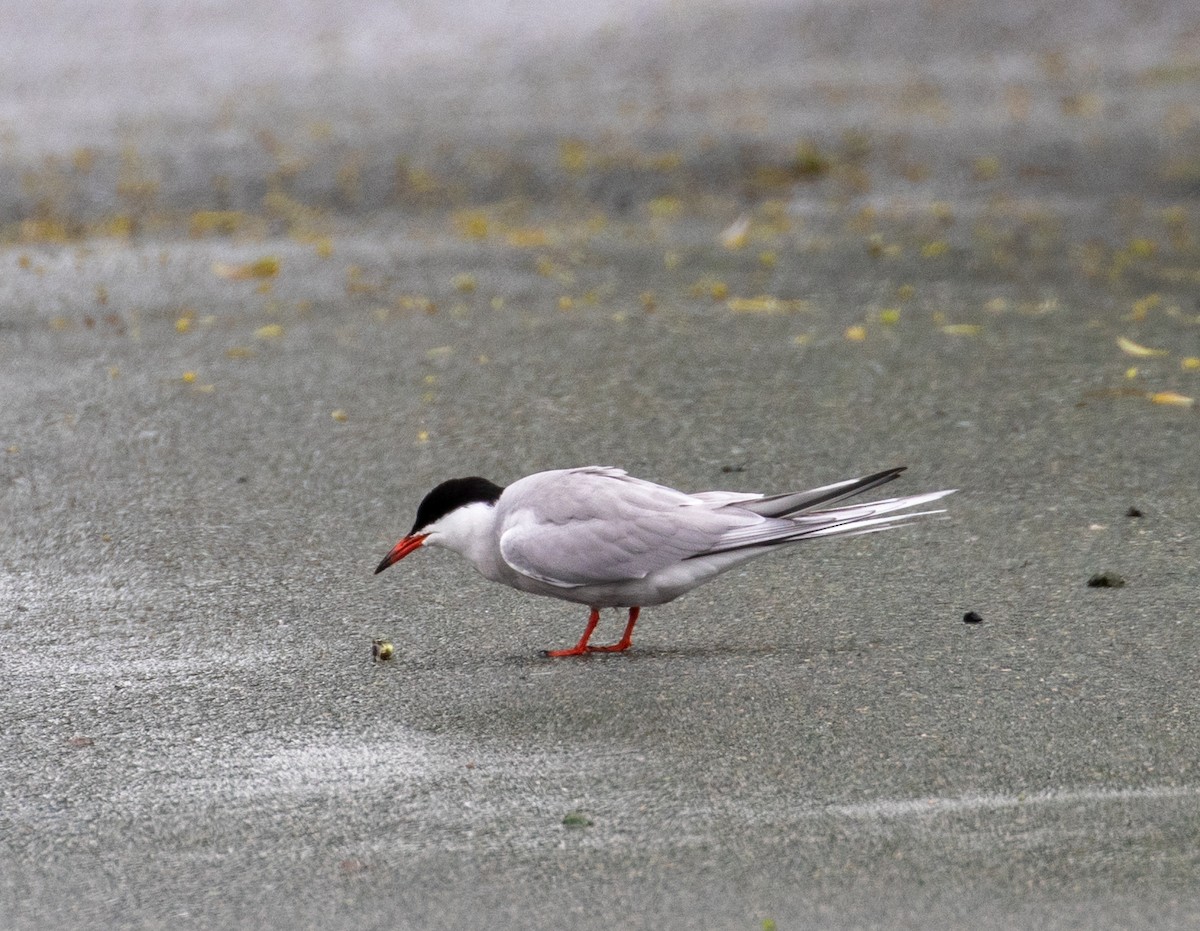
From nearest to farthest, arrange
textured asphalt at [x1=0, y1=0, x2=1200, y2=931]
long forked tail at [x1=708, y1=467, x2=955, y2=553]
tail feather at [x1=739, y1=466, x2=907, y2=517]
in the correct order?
1. textured asphalt at [x1=0, y1=0, x2=1200, y2=931]
2. tail feather at [x1=739, y1=466, x2=907, y2=517]
3. long forked tail at [x1=708, y1=467, x2=955, y2=553]

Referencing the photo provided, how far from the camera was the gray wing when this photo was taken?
4172mm

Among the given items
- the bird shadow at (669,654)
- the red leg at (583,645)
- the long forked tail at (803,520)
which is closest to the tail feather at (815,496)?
the long forked tail at (803,520)

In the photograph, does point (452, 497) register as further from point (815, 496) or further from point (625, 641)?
point (815, 496)

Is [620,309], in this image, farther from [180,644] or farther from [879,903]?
[879,903]

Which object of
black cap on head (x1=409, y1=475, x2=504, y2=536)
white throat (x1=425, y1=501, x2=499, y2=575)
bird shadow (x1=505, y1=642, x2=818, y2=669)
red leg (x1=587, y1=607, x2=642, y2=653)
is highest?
black cap on head (x1=409, y1=475, x2=504, y2=536)

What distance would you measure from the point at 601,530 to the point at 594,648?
0.33 meters

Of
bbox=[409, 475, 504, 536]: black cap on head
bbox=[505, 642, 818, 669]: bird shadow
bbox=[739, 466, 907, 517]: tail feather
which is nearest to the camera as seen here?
bbox=[739, 466, 907, 517]: tail feather

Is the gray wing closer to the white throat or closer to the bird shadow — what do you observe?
the white throat

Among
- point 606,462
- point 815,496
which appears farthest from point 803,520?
point 606,462

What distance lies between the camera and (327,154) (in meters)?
11.6

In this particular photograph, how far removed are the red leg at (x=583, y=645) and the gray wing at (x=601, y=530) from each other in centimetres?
18

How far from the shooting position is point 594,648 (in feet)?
14.1

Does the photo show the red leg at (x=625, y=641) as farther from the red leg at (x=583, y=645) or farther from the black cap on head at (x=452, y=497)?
the black cap on head at (x=452, y=497)

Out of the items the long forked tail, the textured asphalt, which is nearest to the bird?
the long forked tail
